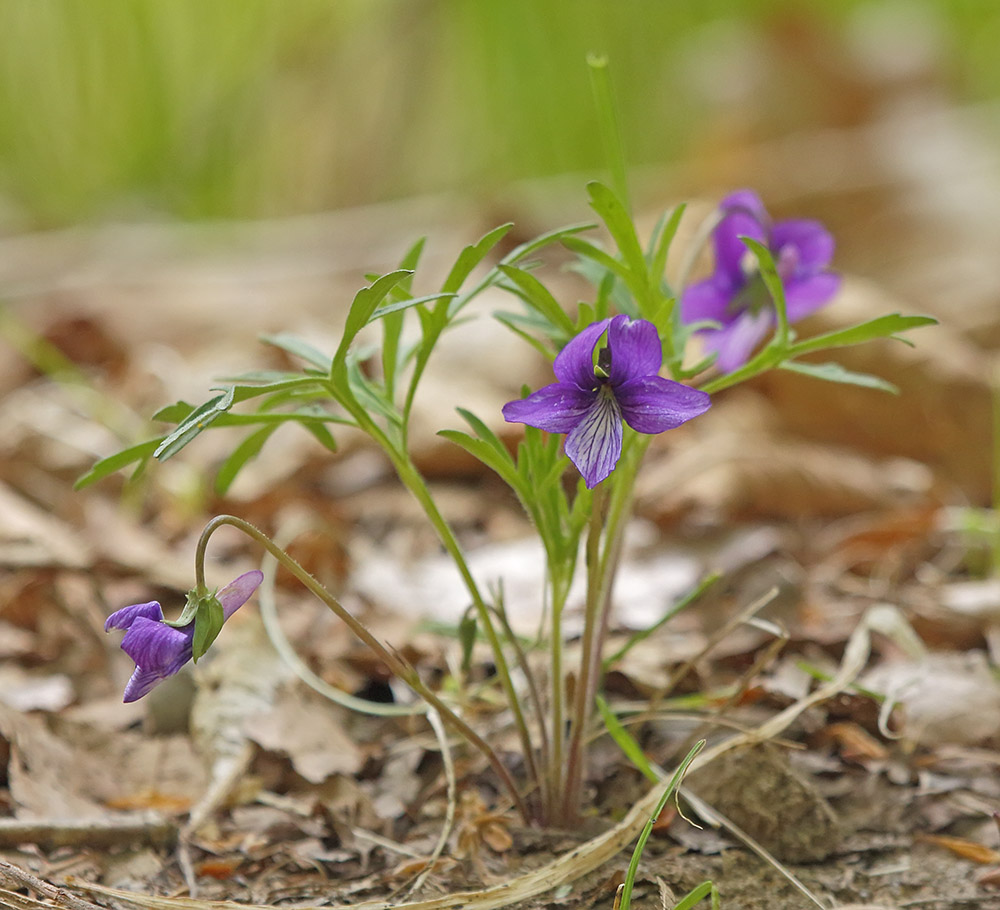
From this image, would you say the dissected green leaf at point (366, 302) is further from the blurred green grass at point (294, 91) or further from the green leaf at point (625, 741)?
the blurred green grass at point (294, 91)

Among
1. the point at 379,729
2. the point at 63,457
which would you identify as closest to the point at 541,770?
the point at 379,729

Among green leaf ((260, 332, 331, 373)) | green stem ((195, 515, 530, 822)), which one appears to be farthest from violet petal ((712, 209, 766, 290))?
green stem ((195, 515, 530, 822))

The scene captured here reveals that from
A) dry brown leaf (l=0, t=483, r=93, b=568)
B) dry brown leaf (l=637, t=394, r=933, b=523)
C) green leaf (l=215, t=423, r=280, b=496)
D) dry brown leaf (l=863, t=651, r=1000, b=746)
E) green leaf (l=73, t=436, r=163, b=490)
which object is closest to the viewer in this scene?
green leaf (l=73, t=436, r=163, b=490)

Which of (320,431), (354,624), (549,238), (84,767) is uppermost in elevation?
(549,238)

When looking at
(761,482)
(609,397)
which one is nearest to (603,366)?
(609,397)

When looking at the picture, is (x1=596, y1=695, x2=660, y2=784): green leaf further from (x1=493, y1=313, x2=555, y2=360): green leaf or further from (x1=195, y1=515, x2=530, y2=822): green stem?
(x1=493, y1=313, x2=555, y2=360): green leaf

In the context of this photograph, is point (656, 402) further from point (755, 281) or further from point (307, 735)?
point (307, 735)

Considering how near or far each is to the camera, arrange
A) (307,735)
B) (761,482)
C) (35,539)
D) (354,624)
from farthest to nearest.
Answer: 1. (761,482)
2. (35,539)
3. (307,735)
4. (354,624)
